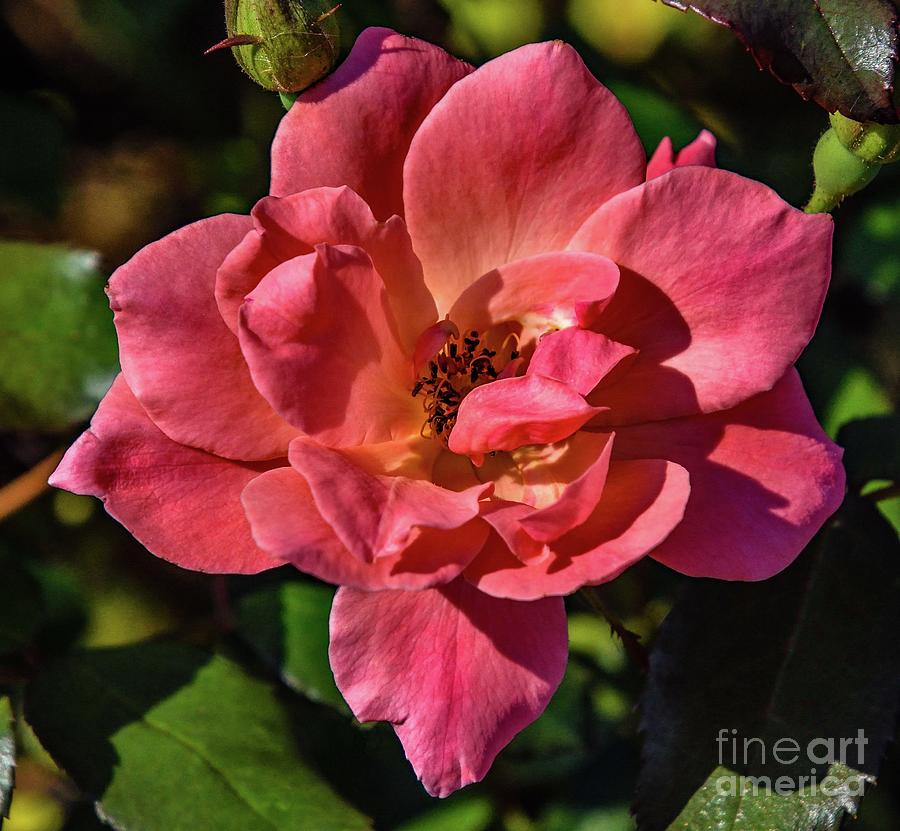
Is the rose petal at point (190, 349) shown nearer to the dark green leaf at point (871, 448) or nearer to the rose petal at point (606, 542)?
the rose petal at point (606, 542)

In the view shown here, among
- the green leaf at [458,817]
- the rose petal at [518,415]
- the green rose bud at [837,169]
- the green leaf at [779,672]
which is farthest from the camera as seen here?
the green leaf at [458,817]

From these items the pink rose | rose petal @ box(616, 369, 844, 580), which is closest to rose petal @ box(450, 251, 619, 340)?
the pink rose

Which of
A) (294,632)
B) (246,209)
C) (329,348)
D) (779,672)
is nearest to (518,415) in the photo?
(329,348)

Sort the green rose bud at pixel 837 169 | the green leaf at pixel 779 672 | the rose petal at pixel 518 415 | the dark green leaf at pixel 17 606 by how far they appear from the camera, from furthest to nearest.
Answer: the dark green leaf at pixel 17 606, the green leaf at pixel 779 672, the green rose bud at pixel 837 169, the rose petal at pixel 518 415

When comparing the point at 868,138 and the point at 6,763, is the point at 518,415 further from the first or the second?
the point at 6,763

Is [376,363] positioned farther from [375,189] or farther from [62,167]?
[62,167]

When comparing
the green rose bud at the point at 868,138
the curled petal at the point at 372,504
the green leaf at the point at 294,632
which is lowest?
the green leaf at the point at 294,632

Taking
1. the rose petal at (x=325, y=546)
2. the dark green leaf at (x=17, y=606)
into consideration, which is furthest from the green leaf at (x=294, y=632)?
the rose petal at (x=325, y=546)

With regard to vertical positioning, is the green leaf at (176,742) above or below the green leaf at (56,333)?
below

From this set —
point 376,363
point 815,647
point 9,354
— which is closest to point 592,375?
point 376,363
